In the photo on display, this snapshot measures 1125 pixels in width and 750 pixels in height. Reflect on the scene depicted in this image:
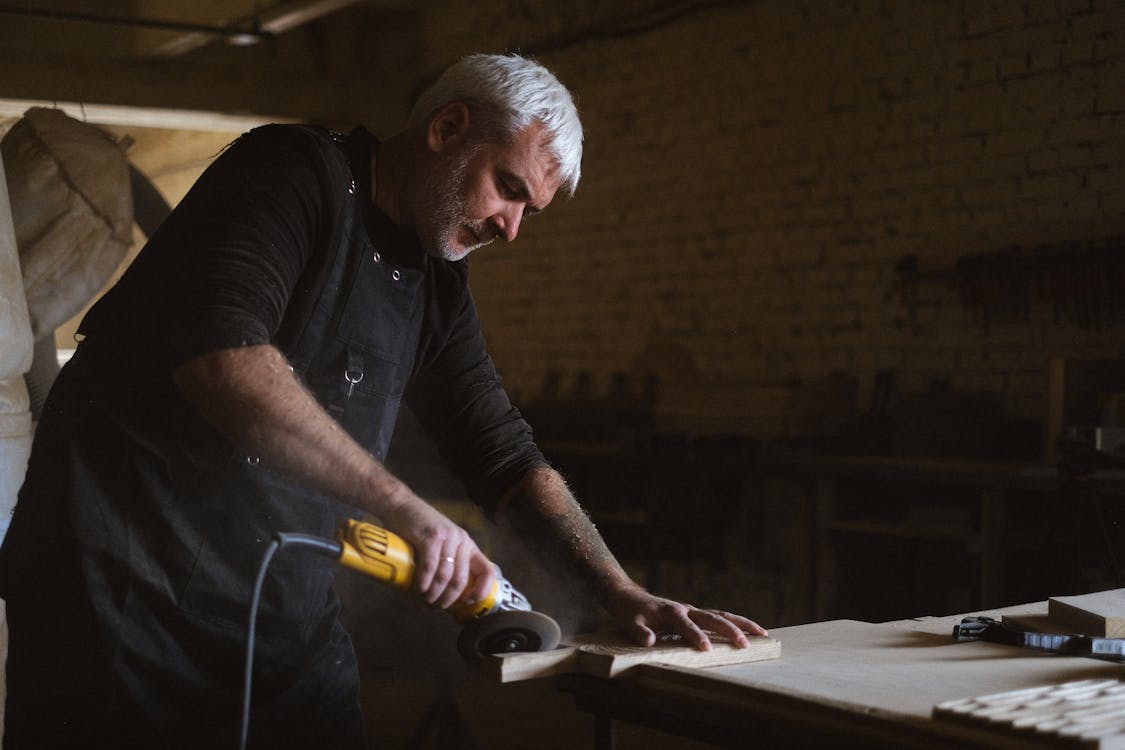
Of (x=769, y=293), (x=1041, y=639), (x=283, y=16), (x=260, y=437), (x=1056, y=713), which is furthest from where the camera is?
(x=283, y=16)

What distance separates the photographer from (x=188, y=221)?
162 cm

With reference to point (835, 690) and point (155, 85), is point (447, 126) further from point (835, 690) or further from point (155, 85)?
A: point (155, 85)

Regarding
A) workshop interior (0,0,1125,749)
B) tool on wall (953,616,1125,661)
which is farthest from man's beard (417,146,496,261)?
workshop interior (0,0,1125,749)

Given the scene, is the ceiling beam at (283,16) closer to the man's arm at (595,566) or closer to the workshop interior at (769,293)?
the workshop interior at (769,293)

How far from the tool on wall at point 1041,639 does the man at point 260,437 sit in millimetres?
340

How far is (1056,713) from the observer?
1256 millimetres

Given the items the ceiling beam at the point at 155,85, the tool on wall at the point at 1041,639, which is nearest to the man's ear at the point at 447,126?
the tool on wall at the point at 1041,639

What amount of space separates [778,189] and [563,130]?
13.7 ft

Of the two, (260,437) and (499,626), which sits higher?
(260,437)

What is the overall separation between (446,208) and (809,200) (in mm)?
4130

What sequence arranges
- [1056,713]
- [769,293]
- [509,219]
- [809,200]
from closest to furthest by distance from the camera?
1. [1056,713]
2. [509,219]
3. [809,200]
4. [769,293]

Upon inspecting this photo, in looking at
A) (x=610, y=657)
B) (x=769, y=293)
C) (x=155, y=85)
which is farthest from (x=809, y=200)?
(x=610, y=657)

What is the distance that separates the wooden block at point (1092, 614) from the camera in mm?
1726

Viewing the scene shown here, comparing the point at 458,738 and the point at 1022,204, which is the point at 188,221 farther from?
the point at 1022,204
